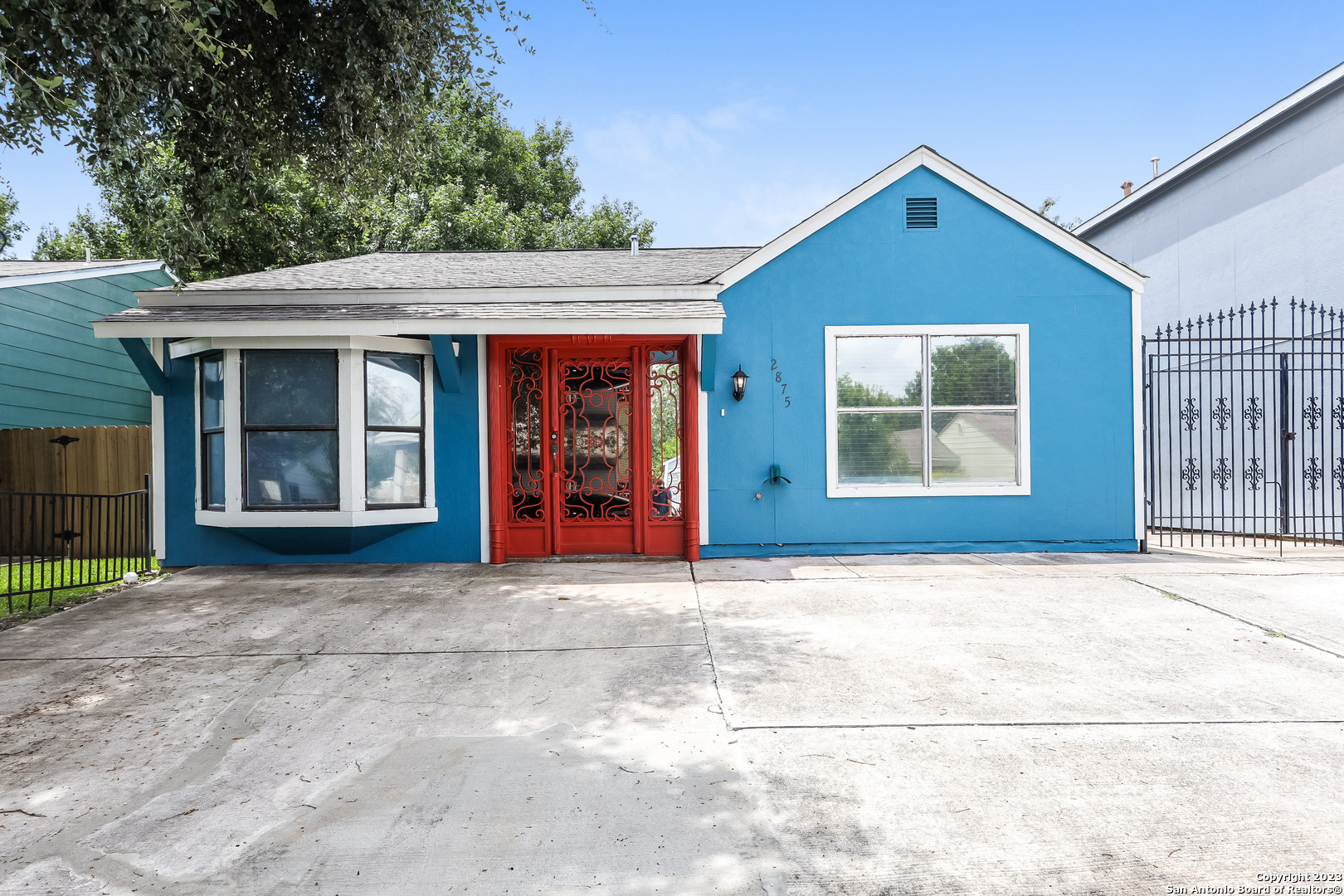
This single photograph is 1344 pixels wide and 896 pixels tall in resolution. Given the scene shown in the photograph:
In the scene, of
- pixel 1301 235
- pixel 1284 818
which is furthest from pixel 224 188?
pixel 1301 235

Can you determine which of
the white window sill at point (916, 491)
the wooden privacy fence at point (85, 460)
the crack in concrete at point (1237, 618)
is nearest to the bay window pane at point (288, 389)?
the wooden privacy fence at point (85, 460)

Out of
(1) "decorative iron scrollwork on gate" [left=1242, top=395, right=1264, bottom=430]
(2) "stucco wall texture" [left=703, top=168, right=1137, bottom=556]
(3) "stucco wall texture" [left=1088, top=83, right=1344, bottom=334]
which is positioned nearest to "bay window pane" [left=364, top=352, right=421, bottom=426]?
(2) "stucco wall texture" [left=703, top=168, right=1137, bottom=556]

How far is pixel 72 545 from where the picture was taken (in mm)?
7359

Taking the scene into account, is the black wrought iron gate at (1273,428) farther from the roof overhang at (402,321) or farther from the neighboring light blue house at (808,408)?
the roof overhang at (402,321)

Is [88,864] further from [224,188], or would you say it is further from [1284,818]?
[224,188]

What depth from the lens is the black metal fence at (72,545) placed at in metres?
6.16

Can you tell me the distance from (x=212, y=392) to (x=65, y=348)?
275 inches

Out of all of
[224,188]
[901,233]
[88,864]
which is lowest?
[88,864]

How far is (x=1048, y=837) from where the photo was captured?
2.41 m

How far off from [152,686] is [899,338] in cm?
727

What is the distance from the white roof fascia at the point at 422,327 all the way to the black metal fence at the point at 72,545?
5.46ft

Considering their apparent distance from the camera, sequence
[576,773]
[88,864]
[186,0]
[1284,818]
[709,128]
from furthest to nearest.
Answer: [709,128] → [186,0] → [576,773] → [1284,818] → [88,864]

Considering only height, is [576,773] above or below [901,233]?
below

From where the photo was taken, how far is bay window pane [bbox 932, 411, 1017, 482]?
303 inches
